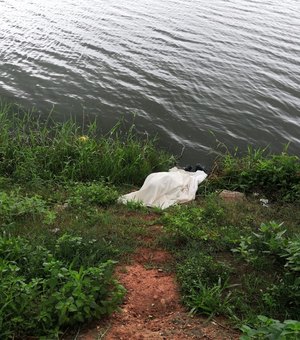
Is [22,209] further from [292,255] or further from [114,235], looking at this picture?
[292,255]

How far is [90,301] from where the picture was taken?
3525 millimetres

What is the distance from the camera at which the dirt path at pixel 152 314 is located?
361cm

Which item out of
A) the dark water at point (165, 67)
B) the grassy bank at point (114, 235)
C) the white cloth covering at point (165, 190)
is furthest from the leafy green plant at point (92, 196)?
the dark water at point (165, 67)

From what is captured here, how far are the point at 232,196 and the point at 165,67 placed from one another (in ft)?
22.4

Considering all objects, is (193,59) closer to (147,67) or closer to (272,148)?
(147,67)

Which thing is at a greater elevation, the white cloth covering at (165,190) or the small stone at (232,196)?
the small stone at (232,196)

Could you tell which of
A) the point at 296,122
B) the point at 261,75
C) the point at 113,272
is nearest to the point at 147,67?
the point at 261,75

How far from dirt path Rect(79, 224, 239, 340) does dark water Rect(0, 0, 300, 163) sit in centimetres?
470

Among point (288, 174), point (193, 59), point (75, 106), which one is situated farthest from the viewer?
point (193, 59)

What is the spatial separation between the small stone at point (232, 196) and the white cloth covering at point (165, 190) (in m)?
Answer: 0.48

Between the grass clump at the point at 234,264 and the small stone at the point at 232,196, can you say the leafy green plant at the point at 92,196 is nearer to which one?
the grass clump at the point at 234,264

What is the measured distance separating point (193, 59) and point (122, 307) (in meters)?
10.5

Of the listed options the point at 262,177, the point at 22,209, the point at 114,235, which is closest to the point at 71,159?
the point at 22,209

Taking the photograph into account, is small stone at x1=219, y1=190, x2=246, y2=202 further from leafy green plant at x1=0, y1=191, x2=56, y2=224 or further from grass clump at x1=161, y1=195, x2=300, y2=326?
leafy green plant at x1=0, y1=191, x2=56, y2=224
